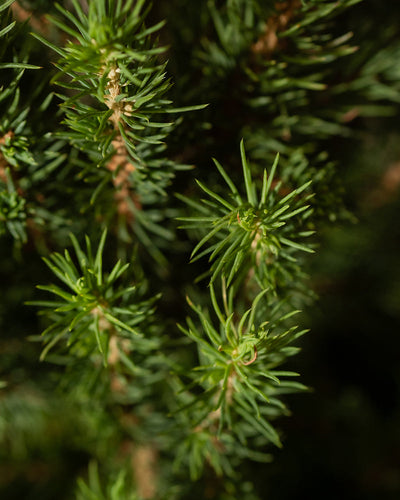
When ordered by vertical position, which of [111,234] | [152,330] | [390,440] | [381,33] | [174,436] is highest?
[381,33]

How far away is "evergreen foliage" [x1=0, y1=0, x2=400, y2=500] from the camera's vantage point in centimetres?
34

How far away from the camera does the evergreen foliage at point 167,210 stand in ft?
1.12

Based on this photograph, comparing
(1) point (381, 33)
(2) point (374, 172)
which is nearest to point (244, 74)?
(1) point (381, 33)

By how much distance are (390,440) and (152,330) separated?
474mm

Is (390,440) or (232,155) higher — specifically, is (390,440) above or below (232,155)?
below

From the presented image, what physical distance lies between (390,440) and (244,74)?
57cm

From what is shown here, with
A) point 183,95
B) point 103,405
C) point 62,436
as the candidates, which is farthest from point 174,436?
point 183,95

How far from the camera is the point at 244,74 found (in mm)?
466

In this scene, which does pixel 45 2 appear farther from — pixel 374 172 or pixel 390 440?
pixel 390 440

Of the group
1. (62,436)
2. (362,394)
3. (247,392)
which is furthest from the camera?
(362,394)

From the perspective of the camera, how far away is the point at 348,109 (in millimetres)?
529

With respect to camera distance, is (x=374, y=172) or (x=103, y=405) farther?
(x=374, y=172)

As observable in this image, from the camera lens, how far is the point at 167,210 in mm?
461

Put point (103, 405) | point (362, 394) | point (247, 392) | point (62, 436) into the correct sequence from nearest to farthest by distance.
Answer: point (247, 392) < point (103, 405) < point (62, 436) < point (362, 394)
